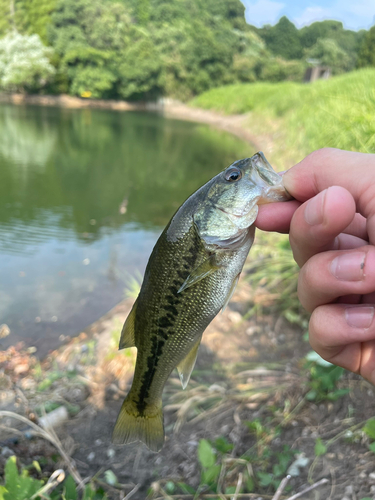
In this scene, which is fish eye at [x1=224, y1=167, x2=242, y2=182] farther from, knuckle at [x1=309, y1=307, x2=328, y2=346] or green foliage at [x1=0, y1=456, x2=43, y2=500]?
green foliage at [x1=0, y1=456, x2=43, y2=500]

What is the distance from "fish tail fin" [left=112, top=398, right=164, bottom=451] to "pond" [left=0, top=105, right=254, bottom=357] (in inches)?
138

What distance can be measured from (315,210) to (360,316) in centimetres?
48

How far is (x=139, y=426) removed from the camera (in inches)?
70.2

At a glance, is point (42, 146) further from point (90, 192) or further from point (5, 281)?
point (5, 281)

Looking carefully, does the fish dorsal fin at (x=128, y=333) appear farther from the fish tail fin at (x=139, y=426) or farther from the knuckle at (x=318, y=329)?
the knuckle at (x=318, y=329)

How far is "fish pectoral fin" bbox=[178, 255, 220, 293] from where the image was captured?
1.51m

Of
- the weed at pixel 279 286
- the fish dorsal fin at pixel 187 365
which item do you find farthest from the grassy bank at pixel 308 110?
the fish dorsal fin at pixel 187 365

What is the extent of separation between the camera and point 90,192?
38.9 feet

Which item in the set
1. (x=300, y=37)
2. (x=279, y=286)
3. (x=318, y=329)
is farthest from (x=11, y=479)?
(x=300, y=37)

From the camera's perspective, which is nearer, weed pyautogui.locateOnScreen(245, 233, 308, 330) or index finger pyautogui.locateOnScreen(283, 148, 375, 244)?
index finger pyautogui.locateOnScreen(283, 148, 375, 244)

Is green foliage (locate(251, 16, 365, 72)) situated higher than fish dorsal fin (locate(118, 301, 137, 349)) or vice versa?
green foliage (locate(251, 16, 365, 72))

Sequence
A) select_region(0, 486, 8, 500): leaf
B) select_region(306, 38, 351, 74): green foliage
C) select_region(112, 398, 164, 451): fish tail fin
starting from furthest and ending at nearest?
1. select_region(306, 38, 351, 74): green foliage
2. select_region(112, 398, 164, 451): fish tail fin
3. select_region(0, 486, 8, 500): leaf

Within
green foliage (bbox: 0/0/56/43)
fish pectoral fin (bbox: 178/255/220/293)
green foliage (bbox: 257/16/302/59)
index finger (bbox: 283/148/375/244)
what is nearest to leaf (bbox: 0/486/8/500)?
fish pectoral fin (bbox: 178/255/220/293)

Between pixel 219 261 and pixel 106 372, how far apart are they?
2.96 metres
